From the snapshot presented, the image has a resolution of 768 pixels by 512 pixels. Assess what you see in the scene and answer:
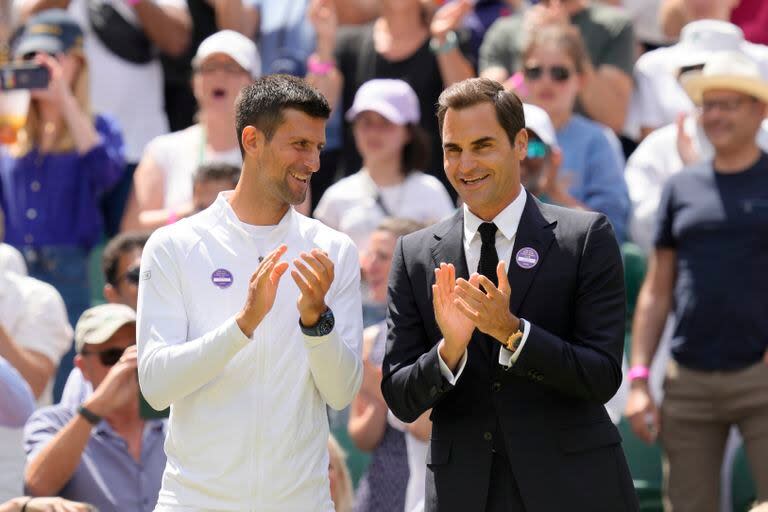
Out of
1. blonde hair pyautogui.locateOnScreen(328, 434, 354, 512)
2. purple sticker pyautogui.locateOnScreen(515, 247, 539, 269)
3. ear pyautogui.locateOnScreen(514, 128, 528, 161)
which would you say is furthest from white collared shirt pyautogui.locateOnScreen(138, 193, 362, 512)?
blonde hair pyautogui.locateOnScreen(328, 434, 354, 512)

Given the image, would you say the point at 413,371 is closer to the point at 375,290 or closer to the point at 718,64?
the point at 375,290

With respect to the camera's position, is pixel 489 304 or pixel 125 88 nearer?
pixel 489 304

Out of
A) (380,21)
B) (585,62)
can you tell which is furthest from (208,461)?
(380,21)

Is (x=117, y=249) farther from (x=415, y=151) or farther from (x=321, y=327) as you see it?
(x=321, y=327)

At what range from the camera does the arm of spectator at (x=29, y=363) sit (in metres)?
7.14

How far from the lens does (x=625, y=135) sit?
372 inches

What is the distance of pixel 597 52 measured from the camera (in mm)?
9180

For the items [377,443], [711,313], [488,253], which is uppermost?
[488,253]

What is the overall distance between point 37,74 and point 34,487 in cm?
340

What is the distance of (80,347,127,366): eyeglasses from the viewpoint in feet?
20.6

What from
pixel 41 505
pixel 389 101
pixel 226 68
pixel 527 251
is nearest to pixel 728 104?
pixel 389 101

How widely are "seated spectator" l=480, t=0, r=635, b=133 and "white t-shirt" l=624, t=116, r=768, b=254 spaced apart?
721 millimetres

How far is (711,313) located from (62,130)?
4.19 metres

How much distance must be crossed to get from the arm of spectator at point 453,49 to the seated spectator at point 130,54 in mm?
1869
